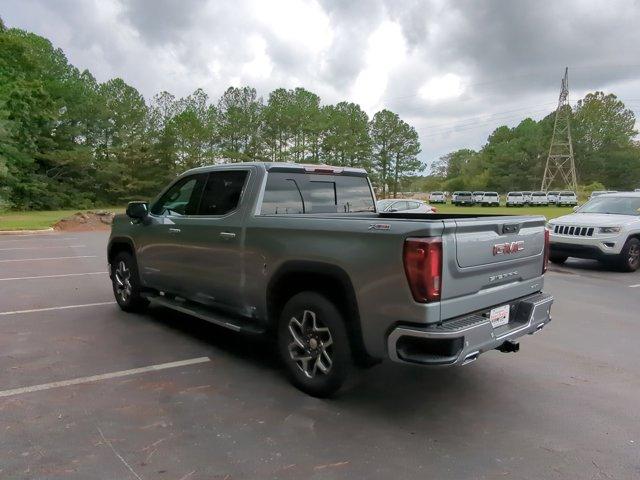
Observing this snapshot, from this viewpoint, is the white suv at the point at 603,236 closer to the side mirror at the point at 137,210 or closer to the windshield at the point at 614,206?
the windshield at the point at 614,206

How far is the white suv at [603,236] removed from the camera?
1016 centimetres

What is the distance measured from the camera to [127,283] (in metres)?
6.37

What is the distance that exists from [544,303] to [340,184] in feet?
7.55

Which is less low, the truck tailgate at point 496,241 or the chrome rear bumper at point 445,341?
the truck tailgate at point 496,241

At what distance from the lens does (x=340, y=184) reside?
5.16 m

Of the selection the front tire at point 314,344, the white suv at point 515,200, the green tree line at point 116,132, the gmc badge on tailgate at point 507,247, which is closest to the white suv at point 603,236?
the gmc badge on tailgate at point 507,247

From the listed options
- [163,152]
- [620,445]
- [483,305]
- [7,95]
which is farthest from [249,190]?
[163,152]

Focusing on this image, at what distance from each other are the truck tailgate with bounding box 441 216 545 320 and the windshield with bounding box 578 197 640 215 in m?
8.63

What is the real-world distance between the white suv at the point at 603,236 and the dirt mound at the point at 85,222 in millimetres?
19066

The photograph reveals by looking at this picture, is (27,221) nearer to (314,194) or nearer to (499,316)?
(314,194)

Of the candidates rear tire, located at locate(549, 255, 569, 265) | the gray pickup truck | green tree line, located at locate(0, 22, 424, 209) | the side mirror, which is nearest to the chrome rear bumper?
the gray pickup truck

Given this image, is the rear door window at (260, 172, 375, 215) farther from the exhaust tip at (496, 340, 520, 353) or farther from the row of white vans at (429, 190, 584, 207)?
the row of white vans at (429, 190, 584, 207)

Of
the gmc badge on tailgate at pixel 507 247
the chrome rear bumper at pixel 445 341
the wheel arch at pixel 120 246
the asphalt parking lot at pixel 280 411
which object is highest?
the gmc badge on tailgate at pixel 507 247

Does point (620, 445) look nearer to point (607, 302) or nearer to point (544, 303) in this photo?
point (544, 303)
